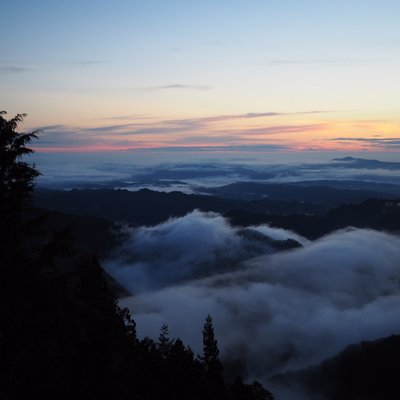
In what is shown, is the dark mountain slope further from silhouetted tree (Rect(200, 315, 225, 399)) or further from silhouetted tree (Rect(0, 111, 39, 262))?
silhouetted tree (Rect(0, 111, 39, 262))

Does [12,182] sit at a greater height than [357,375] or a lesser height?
greater

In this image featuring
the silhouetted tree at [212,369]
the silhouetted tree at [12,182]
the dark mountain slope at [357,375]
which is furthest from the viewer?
the dark mountain slope at [357,375]

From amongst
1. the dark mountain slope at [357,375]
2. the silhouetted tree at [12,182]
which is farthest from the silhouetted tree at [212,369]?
the dark mountain slope at [357,375]

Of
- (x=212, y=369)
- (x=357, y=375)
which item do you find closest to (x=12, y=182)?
(x=212, y=369)

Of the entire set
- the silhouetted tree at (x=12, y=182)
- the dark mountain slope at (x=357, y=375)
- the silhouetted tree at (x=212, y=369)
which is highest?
the silhouetted tree at (x=12, y=182)

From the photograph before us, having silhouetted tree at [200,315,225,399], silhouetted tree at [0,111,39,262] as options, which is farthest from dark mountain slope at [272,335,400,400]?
silhouetted tree at [0,111,39,262]

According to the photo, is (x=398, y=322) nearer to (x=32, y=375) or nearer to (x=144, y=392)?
(x=144, y=392)

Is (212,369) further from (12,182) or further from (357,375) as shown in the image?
(357,375)

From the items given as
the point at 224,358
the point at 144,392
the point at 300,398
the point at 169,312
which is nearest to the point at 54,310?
the point at 144,392

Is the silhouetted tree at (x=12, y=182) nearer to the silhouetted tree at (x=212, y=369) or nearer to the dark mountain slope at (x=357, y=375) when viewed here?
the silhouetted tree at (x=212, y=369)

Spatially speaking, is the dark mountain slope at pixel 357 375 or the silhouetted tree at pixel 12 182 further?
the dark mountain slope at pixel 357 375

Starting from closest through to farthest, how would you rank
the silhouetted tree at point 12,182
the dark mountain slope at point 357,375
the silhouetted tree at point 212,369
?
the silhouetted tree at point 12,182
the silhouetted tree at point 212,369
the dark mountain slope at point 357,375

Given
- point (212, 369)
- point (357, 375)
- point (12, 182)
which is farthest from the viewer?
point (357, 375)

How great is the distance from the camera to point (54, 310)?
12492mm
